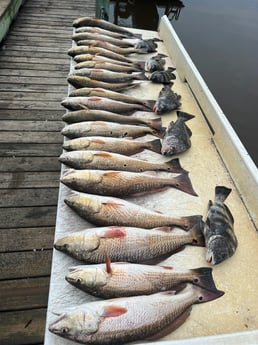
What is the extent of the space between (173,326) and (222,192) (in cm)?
128

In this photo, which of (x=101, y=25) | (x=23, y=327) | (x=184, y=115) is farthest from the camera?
(x=101, y=25)

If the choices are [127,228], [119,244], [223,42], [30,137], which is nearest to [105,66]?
[30,137]

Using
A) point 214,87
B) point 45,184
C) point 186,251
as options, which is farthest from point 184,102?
point 214,87

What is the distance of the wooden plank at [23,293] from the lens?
8.37 ft

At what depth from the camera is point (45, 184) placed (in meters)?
3.55

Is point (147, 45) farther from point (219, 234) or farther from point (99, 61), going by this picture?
point (219, 234)

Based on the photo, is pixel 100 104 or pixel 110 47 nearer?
pixel 100 104

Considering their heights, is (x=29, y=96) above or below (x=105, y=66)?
below

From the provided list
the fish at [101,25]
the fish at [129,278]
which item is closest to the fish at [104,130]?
the fish at [129,278]

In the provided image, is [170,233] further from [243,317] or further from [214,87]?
[214,87]

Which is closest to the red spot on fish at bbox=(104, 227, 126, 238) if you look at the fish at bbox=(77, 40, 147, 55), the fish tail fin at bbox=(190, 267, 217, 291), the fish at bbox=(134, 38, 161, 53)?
the fish tail fin at bbox=(190, 267, 217, 291)

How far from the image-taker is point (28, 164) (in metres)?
3.76

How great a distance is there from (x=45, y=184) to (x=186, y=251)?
1.85 m

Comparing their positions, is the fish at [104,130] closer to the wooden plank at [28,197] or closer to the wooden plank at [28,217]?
the wooden plank at [28,197]
